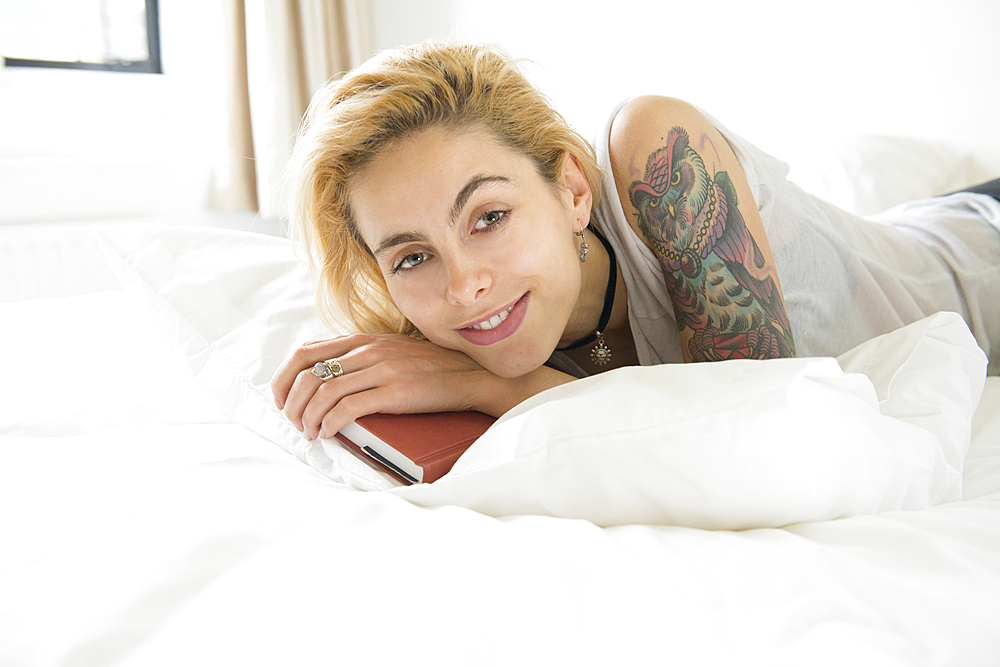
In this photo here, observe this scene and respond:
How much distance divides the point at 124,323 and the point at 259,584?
1.00m

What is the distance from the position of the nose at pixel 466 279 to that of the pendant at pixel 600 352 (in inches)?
14.1

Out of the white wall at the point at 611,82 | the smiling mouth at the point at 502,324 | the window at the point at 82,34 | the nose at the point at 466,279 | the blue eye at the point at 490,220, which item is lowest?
the smiling mouth at the point at 502,324

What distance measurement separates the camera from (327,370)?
905mm

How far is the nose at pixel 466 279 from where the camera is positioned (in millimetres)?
870

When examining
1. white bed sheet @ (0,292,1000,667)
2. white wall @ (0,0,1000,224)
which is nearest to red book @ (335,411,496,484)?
white bed sheet @ (0,292,1000,667)

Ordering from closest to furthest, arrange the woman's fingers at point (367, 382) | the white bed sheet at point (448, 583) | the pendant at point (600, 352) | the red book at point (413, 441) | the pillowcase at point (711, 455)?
1. the white bed sheet at point (448, 583)
2. the pillowcase at point (711, 455)
3. the red book at point (413, 441)
4. the woman's fingers at point (367, 382)
5. the pendant at point (600, 352)

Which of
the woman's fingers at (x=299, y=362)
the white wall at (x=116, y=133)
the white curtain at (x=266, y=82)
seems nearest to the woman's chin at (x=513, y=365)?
the woman's fingers at (x=299, y=362)

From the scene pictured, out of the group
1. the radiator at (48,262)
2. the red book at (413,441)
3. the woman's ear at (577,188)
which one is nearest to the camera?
the red book at (413,441)

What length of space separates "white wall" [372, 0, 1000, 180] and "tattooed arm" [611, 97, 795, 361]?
11.9 inches

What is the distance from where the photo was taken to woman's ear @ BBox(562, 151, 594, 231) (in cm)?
103

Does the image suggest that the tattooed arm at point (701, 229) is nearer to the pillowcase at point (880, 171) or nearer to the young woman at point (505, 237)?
the young woman at point (505, 237)

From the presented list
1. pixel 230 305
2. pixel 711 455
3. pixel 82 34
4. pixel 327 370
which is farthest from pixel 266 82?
pixel 711 455

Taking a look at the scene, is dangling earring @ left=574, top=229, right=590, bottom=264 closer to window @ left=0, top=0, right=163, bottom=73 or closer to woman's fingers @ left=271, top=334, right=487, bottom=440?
woman's fingers @ left=271, top=334, right=487, bottom=440

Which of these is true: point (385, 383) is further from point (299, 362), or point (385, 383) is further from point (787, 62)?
point (787, 62)
